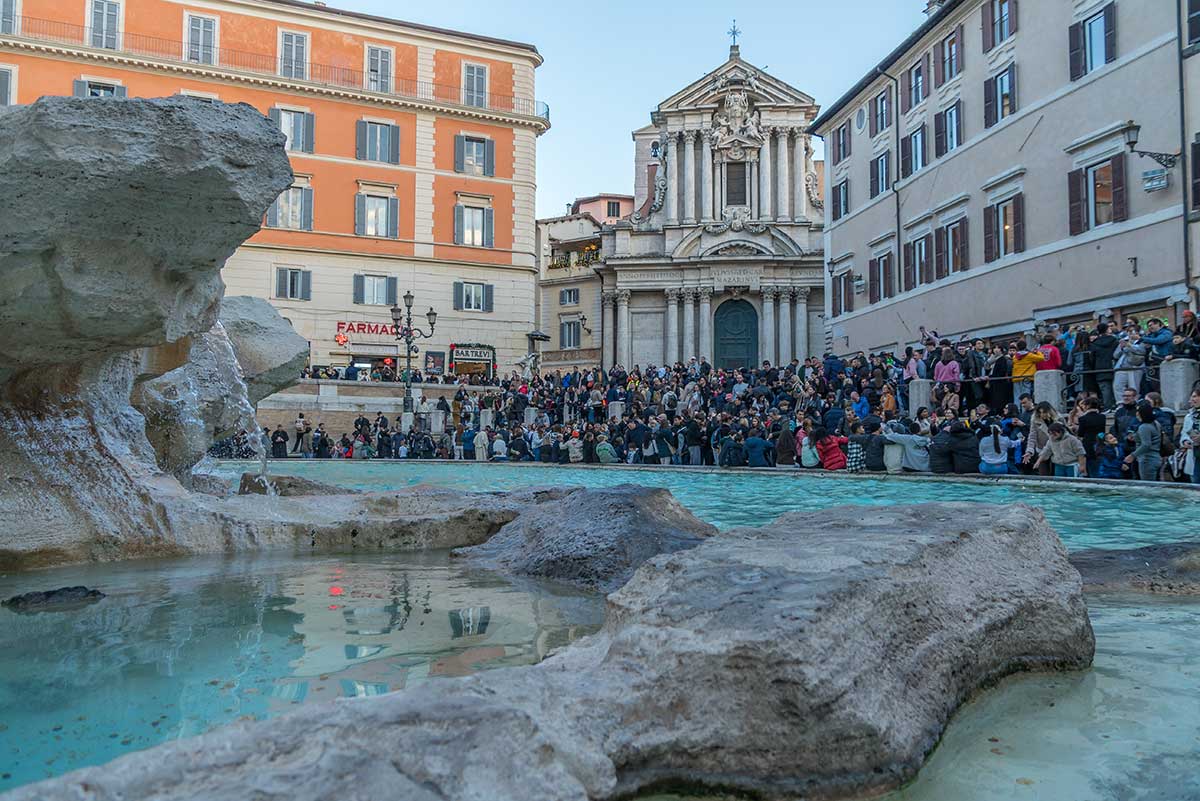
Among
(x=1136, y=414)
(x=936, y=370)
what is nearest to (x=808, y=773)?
(x=1136, y=414)

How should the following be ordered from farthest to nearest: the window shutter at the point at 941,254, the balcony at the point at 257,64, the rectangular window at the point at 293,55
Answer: the rectangular window at the point at 293,55
the balcony at the point at 257,64
the window shutter at the point at 941,254

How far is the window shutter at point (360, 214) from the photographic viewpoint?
37500 millimetres

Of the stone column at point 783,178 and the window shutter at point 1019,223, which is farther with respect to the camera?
the stone column at point 783,178

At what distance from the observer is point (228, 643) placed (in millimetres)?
3795

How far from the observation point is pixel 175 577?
17.5 ft

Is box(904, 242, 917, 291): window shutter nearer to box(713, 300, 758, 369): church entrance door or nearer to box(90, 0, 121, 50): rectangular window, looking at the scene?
box(713, 300, 758, 369): church entrance door

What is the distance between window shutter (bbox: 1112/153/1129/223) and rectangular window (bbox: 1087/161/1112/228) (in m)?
0.27

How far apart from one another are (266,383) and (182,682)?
7.94 metres

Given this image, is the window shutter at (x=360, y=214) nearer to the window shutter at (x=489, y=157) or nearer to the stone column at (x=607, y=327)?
the window shutter at (x=489, y=157)

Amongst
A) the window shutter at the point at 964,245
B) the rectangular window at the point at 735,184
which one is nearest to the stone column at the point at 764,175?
the rectangular window at the point at 735,184

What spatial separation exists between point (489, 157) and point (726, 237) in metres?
12.5

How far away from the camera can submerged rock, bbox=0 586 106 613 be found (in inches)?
173

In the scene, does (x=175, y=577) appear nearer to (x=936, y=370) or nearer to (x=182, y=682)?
(x=182, y=682)

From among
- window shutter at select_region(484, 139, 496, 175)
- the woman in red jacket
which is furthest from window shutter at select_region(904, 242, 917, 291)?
window shutter at select_region(484, 139, 496, 175)
